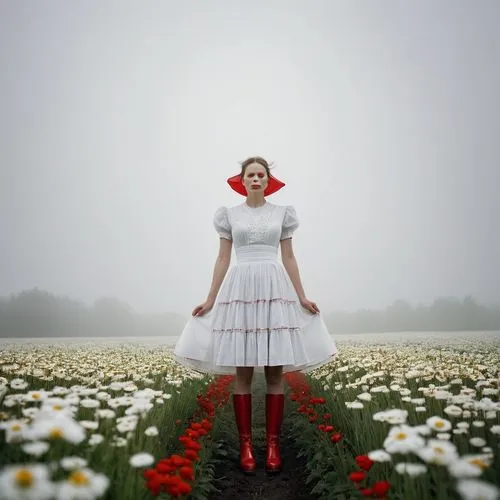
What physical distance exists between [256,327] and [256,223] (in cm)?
112

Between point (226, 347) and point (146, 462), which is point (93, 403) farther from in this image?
point (226, 347)

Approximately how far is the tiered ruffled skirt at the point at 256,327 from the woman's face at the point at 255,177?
0.68m

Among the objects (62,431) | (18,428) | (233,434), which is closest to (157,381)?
(233,434)

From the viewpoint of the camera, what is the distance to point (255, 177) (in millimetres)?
4543

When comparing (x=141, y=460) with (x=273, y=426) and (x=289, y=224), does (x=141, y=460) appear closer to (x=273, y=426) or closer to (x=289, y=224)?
(x=273, y=426)

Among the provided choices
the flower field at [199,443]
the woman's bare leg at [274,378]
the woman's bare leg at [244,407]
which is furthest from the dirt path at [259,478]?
the woman's bare leg at [274,378]

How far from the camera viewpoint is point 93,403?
294 cm

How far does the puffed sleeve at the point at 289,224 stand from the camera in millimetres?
4715

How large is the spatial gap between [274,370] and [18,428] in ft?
8.30

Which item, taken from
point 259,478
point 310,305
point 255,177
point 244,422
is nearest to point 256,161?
point 255,177

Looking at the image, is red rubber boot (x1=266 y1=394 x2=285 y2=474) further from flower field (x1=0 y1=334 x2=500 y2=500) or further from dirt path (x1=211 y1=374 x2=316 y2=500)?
flower field (x1=0 y1=334 x2=500 y2=500)

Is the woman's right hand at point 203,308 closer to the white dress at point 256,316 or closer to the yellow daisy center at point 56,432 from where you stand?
the white dress at point 256,316

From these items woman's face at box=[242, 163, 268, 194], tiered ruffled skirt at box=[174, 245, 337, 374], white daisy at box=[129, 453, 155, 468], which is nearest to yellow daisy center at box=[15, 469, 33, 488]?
white daisy at box=[129, 453, 155, 468]

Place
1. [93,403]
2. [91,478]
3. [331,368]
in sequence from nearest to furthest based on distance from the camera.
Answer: [91,478], [93,403], [331,368]
